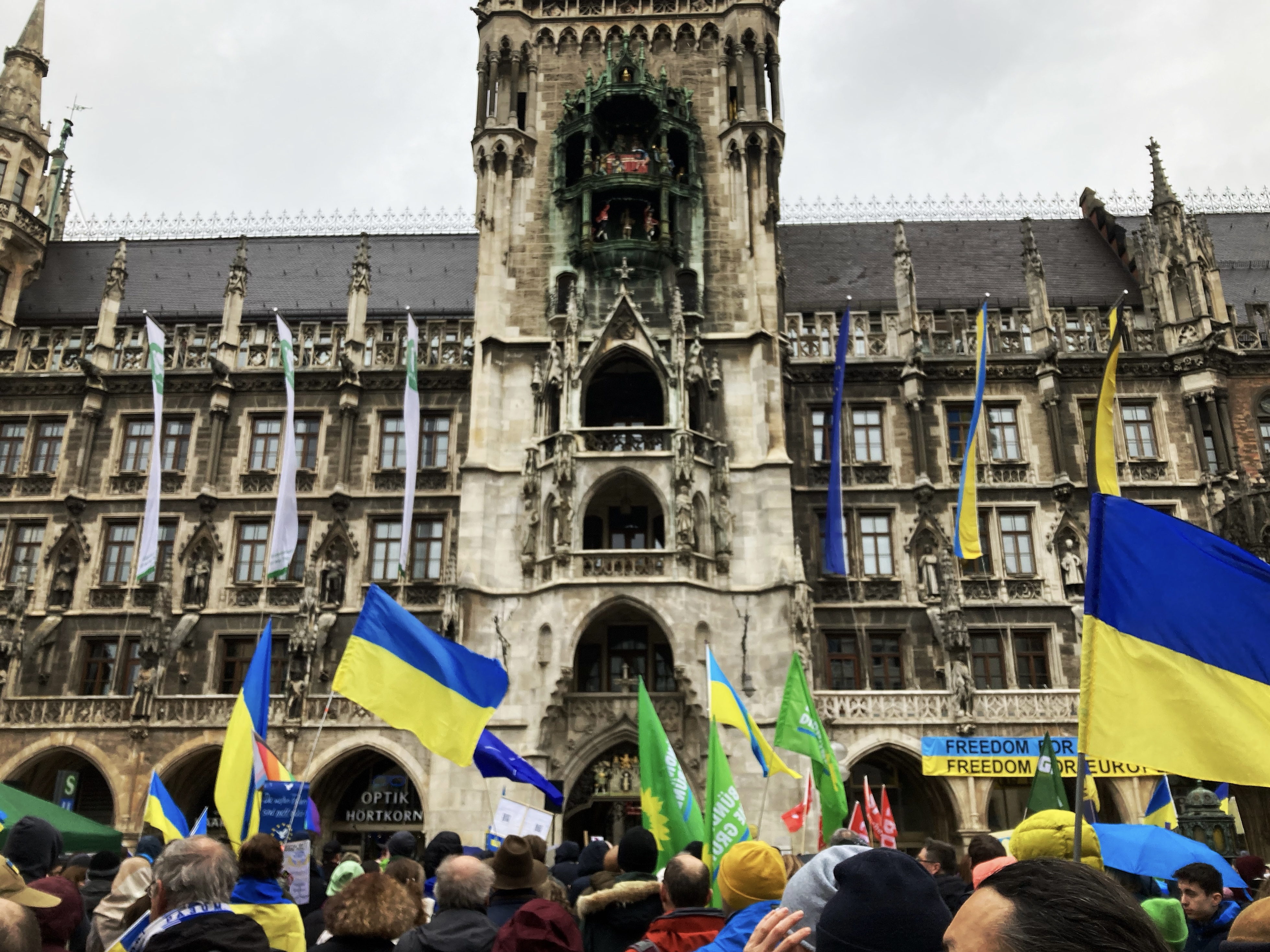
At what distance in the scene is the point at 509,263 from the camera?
3064 centimetres

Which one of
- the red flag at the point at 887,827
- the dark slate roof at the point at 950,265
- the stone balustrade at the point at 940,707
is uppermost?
the dark slate roof at the point at 950,265

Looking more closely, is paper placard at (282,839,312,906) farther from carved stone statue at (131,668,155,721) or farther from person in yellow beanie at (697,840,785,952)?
carved stone statue at (131,668,155,721)

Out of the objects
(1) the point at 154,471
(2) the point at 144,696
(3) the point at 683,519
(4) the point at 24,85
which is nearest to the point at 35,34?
(4) the point at 24,85

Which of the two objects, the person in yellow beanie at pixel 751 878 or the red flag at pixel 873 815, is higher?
the person in yellow beanie at pixel 751 878

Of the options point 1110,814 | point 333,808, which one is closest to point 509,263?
point 333,808

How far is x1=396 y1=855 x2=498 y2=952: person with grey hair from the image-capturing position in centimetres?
479

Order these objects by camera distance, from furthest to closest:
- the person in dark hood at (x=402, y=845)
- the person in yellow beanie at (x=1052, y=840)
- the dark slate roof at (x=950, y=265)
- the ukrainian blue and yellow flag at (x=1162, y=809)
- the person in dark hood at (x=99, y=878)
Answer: the dark slate roof at (x=950, y=265), the ukrainian blue and yellow flag at (x=1162, y=809), the person in dark hood at (x=402, y=845), the person in dark hood at (x=99, y=878), the person in yellow beanie at (x=1052, y=840)

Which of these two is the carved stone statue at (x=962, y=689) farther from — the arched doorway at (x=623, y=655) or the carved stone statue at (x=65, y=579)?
the carved stone statue at (x=65, y=579)

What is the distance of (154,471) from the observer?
27.8m

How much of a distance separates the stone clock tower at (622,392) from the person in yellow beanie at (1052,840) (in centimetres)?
1947

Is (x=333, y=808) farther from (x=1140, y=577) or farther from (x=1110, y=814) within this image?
(x=1140, y=577)

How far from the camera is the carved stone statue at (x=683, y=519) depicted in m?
26.4

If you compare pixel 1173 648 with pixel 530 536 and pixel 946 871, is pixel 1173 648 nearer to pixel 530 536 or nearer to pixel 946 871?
pixel 946 871

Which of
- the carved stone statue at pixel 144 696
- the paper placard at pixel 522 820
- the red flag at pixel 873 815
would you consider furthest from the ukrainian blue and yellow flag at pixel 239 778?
the carved stone statue at pixel 144 696
